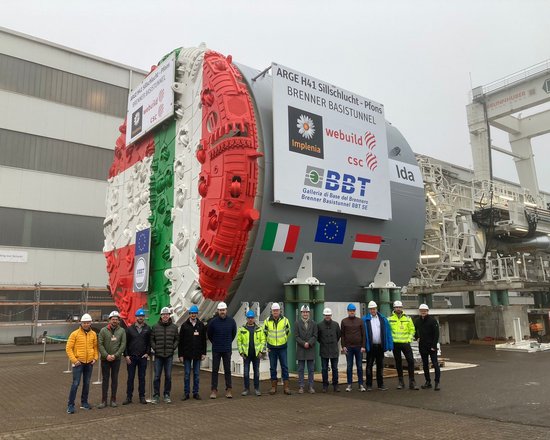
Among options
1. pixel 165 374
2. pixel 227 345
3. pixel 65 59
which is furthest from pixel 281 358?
pixel 65 59

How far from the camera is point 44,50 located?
24.1m

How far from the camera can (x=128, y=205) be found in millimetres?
13234

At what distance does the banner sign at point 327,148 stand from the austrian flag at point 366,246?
0.62 metres

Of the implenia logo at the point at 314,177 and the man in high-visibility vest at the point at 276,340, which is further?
the implenia logo at the point at 314,177

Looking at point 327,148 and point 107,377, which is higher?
point 327,148

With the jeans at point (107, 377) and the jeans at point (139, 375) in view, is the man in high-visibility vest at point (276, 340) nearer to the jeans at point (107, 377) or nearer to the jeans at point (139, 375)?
the jeans at point (139, 375)

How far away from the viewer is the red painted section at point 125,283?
12.2 m

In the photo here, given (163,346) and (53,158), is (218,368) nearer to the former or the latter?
(163,346)

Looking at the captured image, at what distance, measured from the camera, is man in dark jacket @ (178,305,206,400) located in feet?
27.0

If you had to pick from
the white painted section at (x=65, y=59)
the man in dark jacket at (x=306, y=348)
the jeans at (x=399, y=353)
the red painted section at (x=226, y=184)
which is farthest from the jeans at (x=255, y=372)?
the white painted section at (x=65, y=59)

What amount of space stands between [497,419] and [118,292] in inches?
384

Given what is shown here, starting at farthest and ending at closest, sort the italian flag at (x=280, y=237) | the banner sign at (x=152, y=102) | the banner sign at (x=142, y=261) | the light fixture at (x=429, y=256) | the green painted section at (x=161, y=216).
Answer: the light fixture at (x=429, y=256) → the banner sign at (x=152, y=102) → the banner sign at (x=142, y=261) → the green painted section at (x=161, y=216) → the italian flag at (x=280, y=237)

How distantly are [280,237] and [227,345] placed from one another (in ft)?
8.79

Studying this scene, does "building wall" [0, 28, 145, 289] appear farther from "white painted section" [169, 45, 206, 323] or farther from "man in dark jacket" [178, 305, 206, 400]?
"man in dark jacket" [178, 305, 206, 400]
